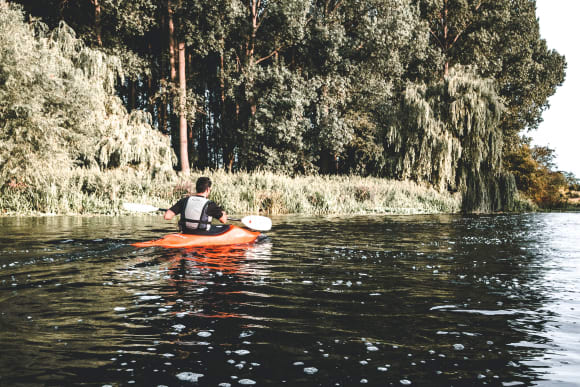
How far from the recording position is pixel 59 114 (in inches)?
692

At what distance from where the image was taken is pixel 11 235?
34.0 ft

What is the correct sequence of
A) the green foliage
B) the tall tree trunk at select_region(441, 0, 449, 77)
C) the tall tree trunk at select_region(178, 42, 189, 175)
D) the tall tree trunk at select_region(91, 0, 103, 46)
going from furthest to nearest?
the green foliage
the tall tree trunk at select_region(441, 0, 449, 77)
the tall tree trunk at select_region(178, 42, 189, 175)
the tall tree trunk at select_region(91, 0, 103, 46)

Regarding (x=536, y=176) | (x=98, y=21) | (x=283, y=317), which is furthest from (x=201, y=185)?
(x=536, y=176)

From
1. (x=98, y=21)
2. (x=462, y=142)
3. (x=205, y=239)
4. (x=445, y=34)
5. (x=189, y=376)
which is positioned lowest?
(x=189, y=376)

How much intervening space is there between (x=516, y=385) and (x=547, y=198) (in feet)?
128

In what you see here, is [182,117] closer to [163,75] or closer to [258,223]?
[163,75]

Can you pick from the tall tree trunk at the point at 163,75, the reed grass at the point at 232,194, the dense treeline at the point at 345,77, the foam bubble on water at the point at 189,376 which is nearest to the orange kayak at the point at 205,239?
the foam bubble on water at the point at 189,376

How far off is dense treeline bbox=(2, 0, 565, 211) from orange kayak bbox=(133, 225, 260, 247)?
55.4 ft

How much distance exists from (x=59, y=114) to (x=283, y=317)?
16068mm

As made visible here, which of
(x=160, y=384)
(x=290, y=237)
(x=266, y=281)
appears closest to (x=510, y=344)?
(x=160, y=384)

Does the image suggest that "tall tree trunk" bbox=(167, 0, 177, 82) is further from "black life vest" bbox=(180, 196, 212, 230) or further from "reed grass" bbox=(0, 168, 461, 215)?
"black life vest" bbox=(180, 196, 212, 230)

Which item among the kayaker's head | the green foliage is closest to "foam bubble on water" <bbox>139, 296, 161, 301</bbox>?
the kayaker's head

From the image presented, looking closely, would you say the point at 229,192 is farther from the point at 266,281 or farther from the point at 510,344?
the point at 510,344

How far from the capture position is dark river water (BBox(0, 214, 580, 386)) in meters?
3.13
